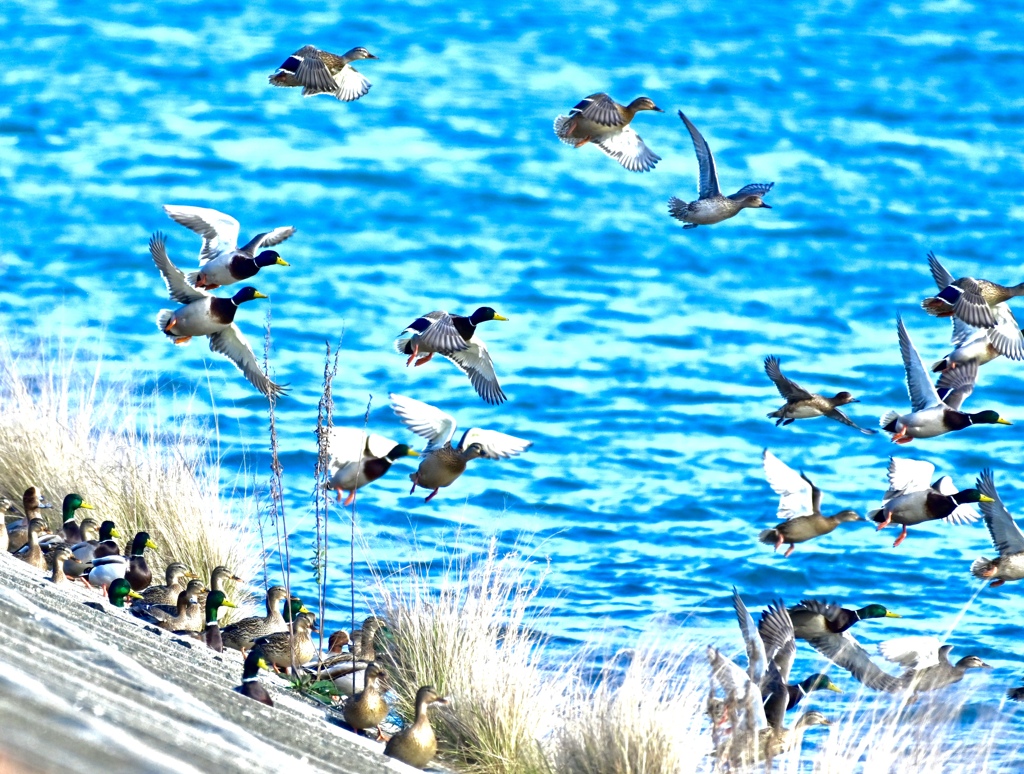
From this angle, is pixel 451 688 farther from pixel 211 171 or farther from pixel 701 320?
pixel 211 171

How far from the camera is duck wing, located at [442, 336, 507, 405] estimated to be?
9781mm

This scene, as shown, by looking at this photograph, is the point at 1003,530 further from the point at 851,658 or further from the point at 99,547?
the point at 99,547

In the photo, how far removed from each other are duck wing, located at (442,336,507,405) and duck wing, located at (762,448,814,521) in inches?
74.3

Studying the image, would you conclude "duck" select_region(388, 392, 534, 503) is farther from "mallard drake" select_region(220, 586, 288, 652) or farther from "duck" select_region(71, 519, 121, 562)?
"duck" select_region(71, 519, 121, 562)

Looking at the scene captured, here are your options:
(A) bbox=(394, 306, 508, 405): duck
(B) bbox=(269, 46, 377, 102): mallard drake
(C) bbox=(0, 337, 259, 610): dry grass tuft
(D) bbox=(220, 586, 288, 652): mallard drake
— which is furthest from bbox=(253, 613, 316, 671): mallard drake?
(B) bbox=(269, 46, 377, 102): mallard drake

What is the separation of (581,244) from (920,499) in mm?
18555

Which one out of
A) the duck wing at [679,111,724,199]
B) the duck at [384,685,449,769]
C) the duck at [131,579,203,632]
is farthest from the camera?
the duck wing at [679,111,724,199]

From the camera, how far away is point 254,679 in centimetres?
761

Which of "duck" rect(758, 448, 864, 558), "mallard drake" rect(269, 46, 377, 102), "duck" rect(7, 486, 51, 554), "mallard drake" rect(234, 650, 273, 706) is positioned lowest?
"duck" rect(7, 486, 51, 554)

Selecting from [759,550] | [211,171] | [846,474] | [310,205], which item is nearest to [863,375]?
[846,474]

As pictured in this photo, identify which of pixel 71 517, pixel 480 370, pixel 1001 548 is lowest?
pixel 71 517

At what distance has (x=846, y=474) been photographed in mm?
19703

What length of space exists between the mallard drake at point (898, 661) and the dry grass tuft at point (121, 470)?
13.6ft

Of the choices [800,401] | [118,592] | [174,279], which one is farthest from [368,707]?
[800,401]
